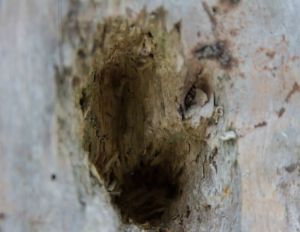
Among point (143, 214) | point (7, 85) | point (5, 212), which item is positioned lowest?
point (143, 214)

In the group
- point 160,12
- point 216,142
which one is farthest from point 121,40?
point 216,142

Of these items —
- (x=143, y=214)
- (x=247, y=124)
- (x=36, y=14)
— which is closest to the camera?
(x=36, y=14)

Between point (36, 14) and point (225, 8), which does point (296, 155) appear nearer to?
point (225, 8)

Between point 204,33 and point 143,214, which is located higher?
point 204,33

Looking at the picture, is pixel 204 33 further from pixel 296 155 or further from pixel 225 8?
pixel 296 155

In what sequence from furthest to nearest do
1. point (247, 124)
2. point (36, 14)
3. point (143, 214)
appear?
1. point (143, 214)
2. point (247, 124)
3. point (36, 14)

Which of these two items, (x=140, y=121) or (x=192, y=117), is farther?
(x=140, y=121)

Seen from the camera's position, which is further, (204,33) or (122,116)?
(122,116)
